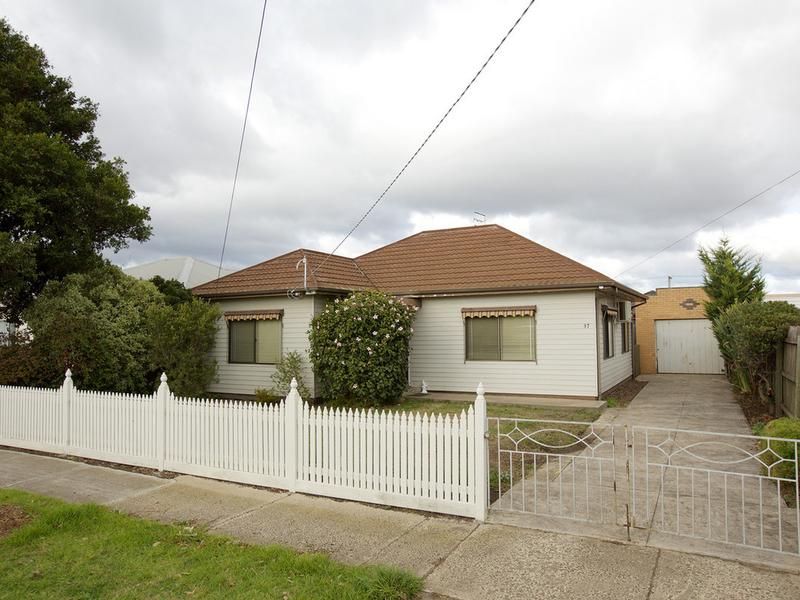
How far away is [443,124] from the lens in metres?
9.02

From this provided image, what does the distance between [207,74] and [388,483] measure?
8202 mm

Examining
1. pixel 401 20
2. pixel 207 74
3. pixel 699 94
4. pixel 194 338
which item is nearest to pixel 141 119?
pixel 207 74

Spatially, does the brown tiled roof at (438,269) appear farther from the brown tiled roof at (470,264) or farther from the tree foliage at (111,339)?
the tree foliage at (111,339)

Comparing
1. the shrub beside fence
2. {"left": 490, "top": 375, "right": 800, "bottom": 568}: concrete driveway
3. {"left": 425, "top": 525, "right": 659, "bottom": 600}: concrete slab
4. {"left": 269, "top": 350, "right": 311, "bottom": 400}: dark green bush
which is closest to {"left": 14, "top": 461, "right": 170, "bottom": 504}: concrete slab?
{"left": 425, "top": 525, "right": 659, "bottom": 600}: concrete slab

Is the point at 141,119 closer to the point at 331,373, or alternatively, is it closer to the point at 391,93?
the point at 391,93

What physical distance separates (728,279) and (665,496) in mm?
16624

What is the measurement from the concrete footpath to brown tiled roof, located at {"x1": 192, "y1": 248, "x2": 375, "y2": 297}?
8.15m

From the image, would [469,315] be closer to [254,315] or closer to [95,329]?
[254,315]

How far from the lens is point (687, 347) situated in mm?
23156

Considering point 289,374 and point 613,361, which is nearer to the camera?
point 289,374

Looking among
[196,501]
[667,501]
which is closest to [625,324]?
[667,501]

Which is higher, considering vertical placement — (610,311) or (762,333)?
(610,311)

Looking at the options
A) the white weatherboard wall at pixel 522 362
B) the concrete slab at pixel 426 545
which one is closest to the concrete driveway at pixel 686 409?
the white weatherboard wall at pixel 522 362

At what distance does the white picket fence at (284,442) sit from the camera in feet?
18.5
